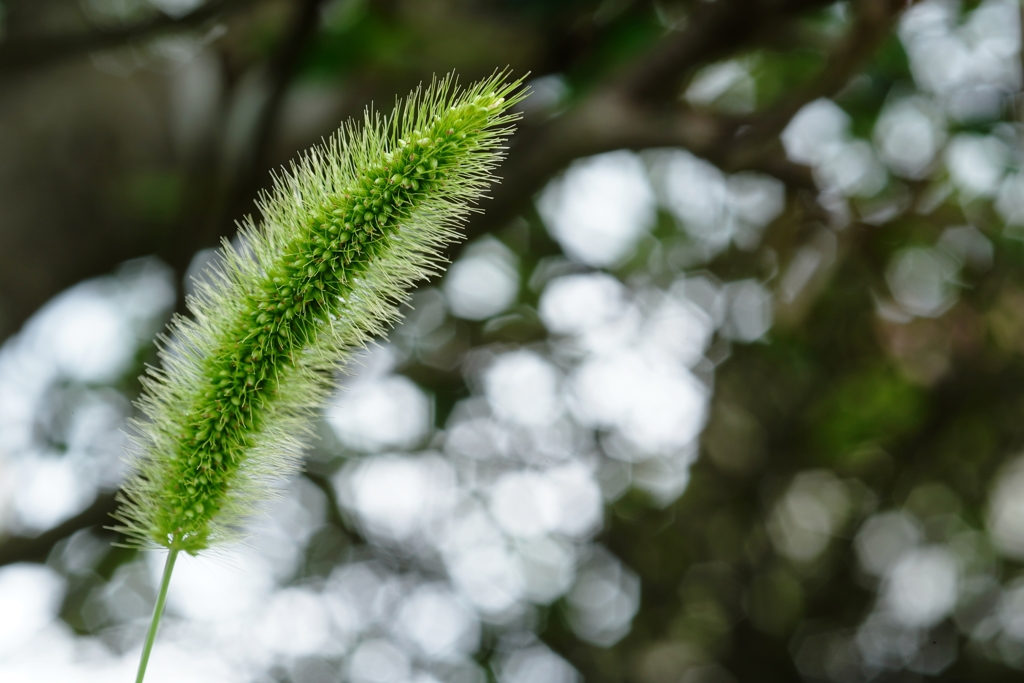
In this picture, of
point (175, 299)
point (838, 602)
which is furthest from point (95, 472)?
point (838, 602)

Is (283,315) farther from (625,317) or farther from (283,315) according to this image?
(625,317)

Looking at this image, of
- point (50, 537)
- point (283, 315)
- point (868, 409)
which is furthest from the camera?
point (868, 409)

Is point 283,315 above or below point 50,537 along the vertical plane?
above

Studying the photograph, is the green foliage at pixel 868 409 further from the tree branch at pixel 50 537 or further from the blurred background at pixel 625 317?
the tree branch at pixel 50 537

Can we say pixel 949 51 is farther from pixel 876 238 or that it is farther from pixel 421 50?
pixel 421 50

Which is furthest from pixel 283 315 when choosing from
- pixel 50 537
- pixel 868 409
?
pixel 868 409

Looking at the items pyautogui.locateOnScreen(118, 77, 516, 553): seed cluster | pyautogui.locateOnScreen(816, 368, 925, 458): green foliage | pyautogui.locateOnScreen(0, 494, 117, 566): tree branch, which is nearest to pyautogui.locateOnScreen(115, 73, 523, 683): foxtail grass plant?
pyautogui.locateOnScreen(118, 77, 516, 553): seed cluster

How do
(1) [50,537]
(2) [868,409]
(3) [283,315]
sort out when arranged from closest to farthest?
(3) [283,315] → (1) [50,537] → (2) [868,409]

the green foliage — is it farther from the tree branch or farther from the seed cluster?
the seed cluster

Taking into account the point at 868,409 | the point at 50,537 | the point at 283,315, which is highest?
the point at 283,315
